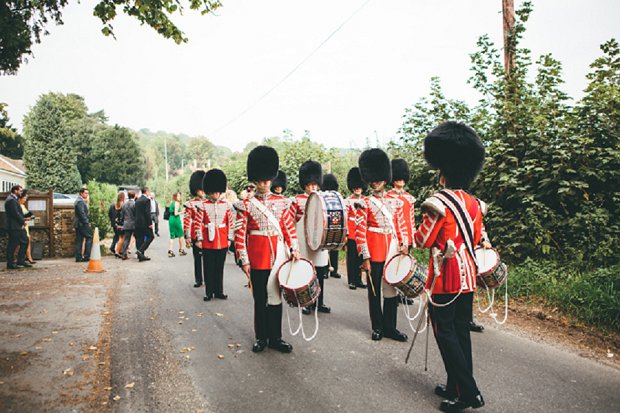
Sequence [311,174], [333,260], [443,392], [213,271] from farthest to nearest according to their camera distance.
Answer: [333,260] → [213,271] → [311,174] → [443,392]

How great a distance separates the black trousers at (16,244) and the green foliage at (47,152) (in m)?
35.9

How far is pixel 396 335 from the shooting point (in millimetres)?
5383

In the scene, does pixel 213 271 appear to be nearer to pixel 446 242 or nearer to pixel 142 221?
pixel 446 242

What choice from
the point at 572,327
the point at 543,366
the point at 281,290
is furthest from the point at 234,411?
the point at 572,327

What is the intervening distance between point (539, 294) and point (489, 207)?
1935 millimetres

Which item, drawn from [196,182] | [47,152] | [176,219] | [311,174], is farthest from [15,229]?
[47,152]

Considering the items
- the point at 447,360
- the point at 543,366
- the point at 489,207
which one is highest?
the point at 489,207

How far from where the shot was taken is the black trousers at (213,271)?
304 inches

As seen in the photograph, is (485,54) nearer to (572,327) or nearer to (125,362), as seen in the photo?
(572,327)

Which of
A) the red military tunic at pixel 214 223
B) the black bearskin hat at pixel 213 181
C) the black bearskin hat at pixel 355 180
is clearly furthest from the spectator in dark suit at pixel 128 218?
the black bearskin hat at pixel 355 180

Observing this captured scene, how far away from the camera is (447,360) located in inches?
144

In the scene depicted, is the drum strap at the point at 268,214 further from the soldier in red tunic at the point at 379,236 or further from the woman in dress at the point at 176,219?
the woman in dress at the point at 176,219

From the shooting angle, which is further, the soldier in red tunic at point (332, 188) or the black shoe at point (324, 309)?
the soldier in red tunic at point (332, 188)

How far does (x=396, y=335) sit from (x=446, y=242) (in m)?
2.11
